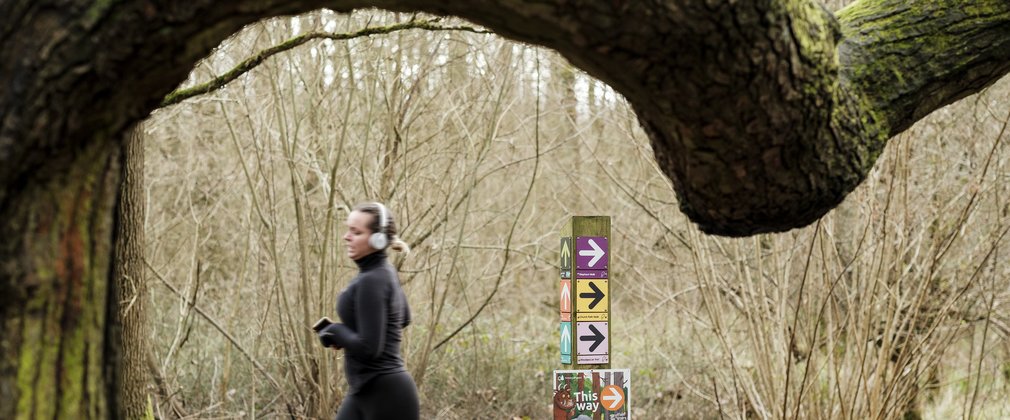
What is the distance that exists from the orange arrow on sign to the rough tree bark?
3317 millimetres

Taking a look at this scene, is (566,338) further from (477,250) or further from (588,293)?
(477,250)

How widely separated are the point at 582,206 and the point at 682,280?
8.83 feet

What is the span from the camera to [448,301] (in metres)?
9.49

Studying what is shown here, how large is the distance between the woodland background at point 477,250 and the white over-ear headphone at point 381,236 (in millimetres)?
2077

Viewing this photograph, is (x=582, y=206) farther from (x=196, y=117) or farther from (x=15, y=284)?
(x=15, y=284)

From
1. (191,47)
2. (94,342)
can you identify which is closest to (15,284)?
(94,342)

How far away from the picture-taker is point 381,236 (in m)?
4.39

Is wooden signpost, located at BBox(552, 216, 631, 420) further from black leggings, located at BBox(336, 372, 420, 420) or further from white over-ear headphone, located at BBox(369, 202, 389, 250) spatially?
white over-ear headphone, located at BBox(369, 202, 389, 250)

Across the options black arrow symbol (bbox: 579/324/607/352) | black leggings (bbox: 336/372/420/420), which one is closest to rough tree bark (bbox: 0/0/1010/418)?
black leggings (bbox: 336/372/420/420)

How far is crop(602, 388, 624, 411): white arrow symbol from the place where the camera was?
569 cm

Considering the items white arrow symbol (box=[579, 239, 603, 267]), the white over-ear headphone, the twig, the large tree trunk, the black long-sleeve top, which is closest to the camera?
the black long-sleeve top

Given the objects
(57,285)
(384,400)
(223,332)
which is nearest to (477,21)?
(57,285)

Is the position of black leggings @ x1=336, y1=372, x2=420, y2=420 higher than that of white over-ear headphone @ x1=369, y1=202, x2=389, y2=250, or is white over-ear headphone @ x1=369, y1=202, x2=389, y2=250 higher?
white over-ear headphone @ x1=369, y1=202, x2=389, y2=250

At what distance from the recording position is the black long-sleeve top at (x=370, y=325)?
4.28 m
